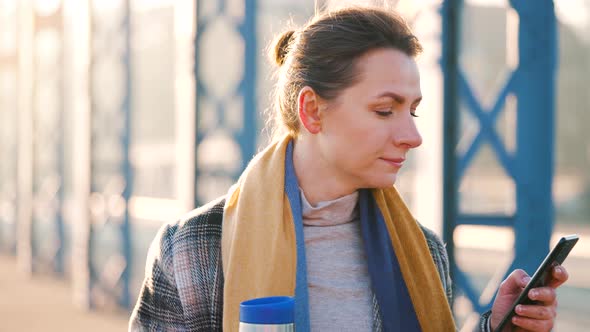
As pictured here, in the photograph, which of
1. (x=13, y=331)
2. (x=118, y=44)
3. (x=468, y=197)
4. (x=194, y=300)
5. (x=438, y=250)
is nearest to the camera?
(x=194, y=300)

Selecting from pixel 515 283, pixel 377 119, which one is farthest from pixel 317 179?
pixel 515 283

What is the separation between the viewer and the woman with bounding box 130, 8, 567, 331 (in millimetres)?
2014

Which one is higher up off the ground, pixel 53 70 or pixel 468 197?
pixel 53 70

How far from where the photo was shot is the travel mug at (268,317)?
1.38m

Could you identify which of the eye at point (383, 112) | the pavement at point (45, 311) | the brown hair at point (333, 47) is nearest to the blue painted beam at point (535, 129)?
the brown hair at point (333, 47)

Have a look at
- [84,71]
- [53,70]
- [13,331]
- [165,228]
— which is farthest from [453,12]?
[53,70]

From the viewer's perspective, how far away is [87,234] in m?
9.66

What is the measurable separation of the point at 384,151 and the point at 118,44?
761 centimetres

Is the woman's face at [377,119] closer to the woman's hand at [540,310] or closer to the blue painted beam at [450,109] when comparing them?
the woman's hand at [540,310]

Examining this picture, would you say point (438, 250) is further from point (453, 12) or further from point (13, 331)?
point (13, 331)

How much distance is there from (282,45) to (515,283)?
2.92ft

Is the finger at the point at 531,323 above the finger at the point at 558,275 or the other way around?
the other way around

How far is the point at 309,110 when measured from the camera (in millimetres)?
2152

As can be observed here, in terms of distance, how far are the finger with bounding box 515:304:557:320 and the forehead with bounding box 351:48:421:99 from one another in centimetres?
54
